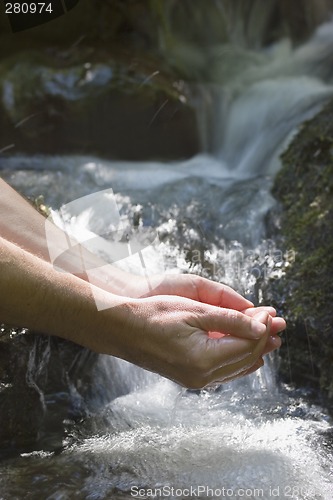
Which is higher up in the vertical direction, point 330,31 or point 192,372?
point 192,372

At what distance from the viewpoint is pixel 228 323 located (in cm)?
170

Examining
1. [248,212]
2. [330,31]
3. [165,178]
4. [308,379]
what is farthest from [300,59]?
[308,379]

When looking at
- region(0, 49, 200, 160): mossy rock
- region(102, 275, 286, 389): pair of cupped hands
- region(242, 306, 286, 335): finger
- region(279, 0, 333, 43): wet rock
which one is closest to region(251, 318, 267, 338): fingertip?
region(102, 275, 286, 389): pair of cupped hands

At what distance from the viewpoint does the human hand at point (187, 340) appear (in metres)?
1.66

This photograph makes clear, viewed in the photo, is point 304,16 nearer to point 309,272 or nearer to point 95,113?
point 95,113

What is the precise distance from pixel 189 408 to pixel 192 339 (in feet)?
2.35

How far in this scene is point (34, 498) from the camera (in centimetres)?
171

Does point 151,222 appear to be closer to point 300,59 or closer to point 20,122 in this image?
point 20,122

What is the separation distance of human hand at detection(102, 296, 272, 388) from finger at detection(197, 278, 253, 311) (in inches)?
7.0

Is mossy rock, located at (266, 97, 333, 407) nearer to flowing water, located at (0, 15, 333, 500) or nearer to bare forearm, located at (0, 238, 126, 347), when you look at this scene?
flowing water, located at (0, 15, 333, 500)

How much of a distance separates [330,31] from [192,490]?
5.28 m

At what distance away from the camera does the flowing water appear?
179cm

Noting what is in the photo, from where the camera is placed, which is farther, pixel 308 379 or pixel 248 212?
pixel 248 212

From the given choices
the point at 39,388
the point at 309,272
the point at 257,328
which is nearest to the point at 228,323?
the point at 257,328
